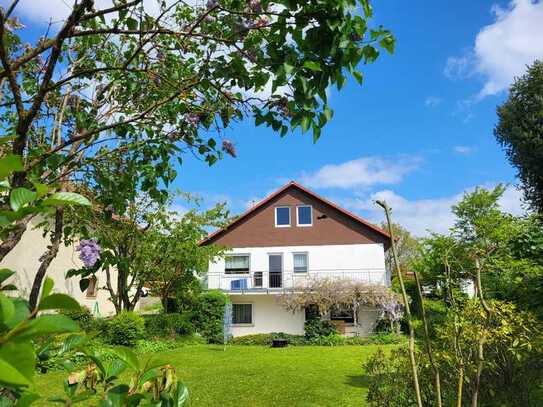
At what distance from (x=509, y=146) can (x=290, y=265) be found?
1507 cm

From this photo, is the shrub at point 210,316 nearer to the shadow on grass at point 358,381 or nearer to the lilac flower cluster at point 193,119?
the shadow on grass at point 358,381

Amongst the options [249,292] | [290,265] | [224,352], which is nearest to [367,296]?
[290,265]

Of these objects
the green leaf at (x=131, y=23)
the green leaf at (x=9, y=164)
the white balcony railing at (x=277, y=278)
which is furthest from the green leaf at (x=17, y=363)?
the white balcony railing at (x=277, y=278)

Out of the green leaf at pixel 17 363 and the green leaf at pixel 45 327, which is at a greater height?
the green leaf at pixel 45 327

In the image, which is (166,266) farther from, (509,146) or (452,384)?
(509,146)

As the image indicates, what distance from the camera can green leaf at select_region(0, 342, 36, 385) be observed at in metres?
0.51

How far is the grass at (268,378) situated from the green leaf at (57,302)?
766 centimetres

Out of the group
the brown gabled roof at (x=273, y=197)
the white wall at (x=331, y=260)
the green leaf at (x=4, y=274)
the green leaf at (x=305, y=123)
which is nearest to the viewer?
the green leaf at (x=4, y=274)

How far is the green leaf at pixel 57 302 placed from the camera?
63 cm

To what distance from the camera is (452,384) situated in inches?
196

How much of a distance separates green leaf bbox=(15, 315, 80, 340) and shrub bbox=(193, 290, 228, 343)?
77.4ft

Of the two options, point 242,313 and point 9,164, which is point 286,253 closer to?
point 242,313

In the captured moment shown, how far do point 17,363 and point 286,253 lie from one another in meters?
27.2

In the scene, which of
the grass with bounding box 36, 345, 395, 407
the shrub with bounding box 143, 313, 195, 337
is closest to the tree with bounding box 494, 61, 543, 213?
the grass with bounding box 36, 345, 395, 407
